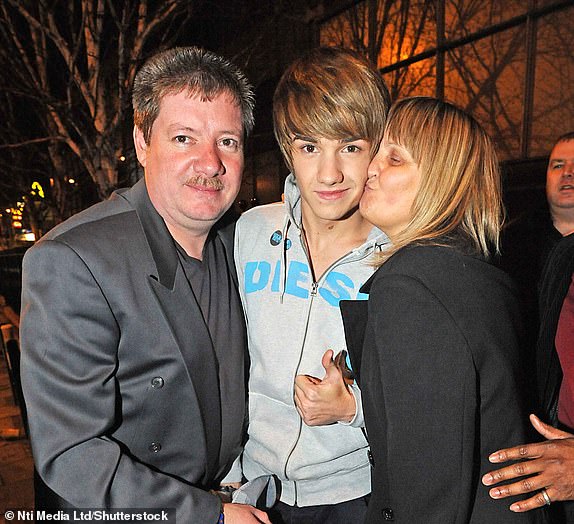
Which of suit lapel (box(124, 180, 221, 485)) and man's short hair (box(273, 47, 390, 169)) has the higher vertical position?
man's short hair (box(273, 47, 390, 169))

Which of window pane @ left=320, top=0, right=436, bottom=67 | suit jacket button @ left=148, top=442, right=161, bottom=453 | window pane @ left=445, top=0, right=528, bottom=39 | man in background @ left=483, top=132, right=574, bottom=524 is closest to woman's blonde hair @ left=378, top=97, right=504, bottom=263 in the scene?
man in background @ left=483, top=132, right=574, bottom=524

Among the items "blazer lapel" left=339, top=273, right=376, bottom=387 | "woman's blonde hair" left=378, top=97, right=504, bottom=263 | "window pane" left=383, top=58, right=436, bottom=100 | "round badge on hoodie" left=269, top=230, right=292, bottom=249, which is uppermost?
"window pane" left=383, top=58, right=436, bottom=100

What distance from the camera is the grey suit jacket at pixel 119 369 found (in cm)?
147

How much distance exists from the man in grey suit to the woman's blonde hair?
743 millimetres

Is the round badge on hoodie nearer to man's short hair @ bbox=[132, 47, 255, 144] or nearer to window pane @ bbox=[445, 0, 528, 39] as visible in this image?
man's short hair @ bbox=[132, 47, 255, 144]

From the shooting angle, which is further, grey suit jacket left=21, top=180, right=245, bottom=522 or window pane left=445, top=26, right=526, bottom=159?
window pane left=445, top=26, right=526, bottom=159

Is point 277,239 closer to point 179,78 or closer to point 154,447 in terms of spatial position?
point 179,78

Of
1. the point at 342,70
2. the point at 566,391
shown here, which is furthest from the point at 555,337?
the point at 342,70

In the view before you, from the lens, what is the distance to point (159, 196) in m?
1.88

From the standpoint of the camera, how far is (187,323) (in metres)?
1.72

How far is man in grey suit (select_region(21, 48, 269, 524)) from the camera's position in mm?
1473

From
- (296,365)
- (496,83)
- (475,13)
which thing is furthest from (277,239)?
(475,13)

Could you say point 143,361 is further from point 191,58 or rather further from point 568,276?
point 568,276

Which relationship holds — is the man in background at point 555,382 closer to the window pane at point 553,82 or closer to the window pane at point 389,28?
the window pane at point 553,82
